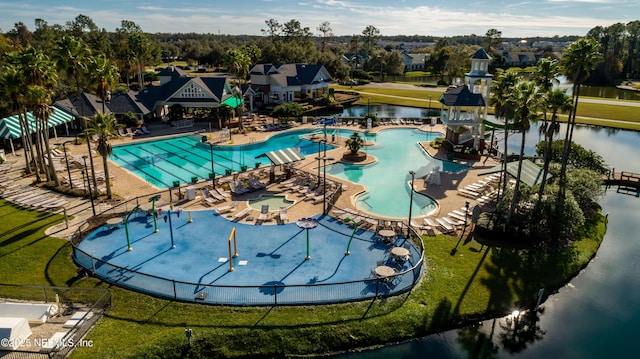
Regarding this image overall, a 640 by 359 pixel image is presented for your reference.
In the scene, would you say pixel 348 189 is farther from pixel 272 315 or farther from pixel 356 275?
pixel 272 315

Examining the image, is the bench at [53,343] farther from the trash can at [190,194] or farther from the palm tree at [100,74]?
the palm tree at [100,74]

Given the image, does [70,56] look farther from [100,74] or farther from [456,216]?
[456,216]

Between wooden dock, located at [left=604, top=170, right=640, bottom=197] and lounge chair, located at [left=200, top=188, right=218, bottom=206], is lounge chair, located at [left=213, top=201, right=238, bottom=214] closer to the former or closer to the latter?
lounge chair, located at [left=200, top=188, right=218, bottom=206]

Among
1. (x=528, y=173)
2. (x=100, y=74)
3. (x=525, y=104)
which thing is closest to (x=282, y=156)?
(x=100, y=74)

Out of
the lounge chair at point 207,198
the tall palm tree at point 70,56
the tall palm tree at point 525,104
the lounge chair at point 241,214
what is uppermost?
the tall palm tree at point 70,56

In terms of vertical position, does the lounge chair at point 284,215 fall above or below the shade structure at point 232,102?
below

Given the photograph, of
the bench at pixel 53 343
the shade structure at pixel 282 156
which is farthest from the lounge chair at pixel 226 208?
the bench at pixel 53 343
